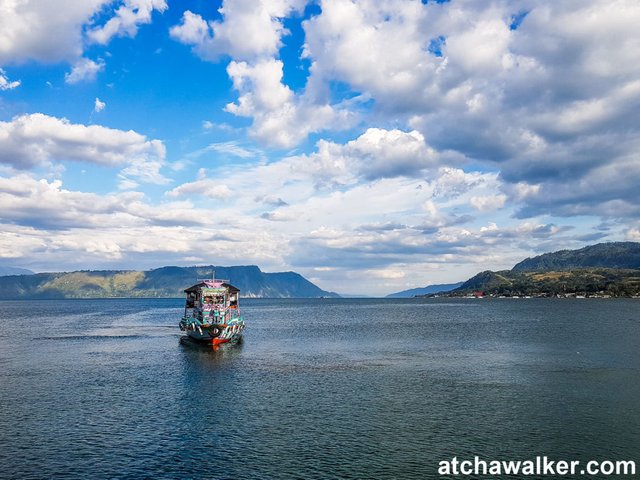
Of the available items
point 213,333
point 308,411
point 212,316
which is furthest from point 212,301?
point 308,411

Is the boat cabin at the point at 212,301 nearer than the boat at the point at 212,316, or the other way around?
the boat at the point at 212,316

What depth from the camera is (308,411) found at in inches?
2079

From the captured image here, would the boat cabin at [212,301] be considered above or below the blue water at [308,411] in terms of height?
above

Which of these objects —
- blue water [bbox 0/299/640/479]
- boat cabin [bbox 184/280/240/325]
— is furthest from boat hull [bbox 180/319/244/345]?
blue water [bbox 0/299/640/479]

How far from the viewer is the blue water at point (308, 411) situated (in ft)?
127

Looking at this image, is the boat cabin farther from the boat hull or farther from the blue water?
the blue water

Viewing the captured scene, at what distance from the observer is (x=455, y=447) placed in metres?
41.0

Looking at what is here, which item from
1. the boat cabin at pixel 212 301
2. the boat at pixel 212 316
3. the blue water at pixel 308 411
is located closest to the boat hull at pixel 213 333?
the boat at pixel 212 316

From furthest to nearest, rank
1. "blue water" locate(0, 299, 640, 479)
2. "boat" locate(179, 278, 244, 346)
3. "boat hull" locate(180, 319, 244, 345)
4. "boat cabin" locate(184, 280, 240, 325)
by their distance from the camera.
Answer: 1. "boat cabin" locate(184, 280, 240, 325)
2. "boat" locate(179, 278, 244, 346)
3. "boat hull" locate(180, 319, 244, 345)
4. "blue water" locate(0, 299, 640, 479)

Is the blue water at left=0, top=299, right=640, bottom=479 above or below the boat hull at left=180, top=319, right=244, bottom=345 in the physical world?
below

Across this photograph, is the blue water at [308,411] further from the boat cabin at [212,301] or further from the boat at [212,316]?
the boat cabin at [212,301]

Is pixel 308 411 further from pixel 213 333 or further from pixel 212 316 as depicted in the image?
pixel 212 316

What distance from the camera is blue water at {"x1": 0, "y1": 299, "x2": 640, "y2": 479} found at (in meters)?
38.8

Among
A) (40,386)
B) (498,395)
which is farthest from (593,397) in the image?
(40,386)
